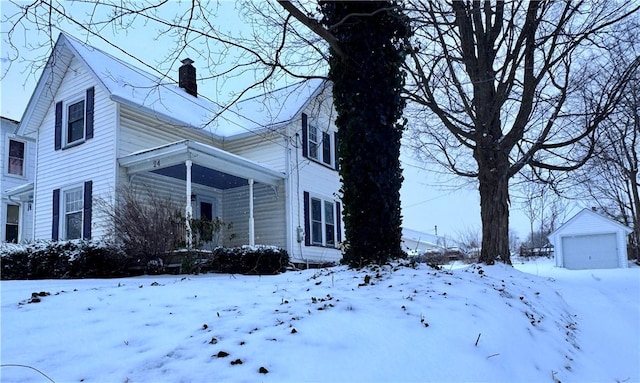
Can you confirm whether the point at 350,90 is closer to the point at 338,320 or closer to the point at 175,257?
the point at 338,320

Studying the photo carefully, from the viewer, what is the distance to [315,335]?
317cm

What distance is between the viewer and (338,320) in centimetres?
351

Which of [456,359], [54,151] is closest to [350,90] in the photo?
[456,359]

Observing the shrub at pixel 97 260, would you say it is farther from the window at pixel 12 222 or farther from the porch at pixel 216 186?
the window at pixel 12 222

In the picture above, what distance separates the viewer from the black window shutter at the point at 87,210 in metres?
11.9

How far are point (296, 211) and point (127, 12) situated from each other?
349 inches

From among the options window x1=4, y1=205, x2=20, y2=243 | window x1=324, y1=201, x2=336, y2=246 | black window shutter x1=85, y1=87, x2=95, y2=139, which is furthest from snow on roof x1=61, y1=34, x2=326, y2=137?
window x1=4, y1=205, x2=20, y2=243

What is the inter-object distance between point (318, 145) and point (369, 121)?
7.90m

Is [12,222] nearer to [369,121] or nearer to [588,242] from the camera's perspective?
[369,121]

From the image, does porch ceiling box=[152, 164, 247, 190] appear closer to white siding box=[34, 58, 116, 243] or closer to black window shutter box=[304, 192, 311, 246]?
white siding box=[34, 58, 116, 243]

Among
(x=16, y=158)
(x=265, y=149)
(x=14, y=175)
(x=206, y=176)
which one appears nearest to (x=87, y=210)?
(x=206, y=176)

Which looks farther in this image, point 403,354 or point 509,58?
point 509,58

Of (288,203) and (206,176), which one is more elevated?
(206,176)

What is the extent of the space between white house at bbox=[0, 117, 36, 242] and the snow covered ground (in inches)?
524
